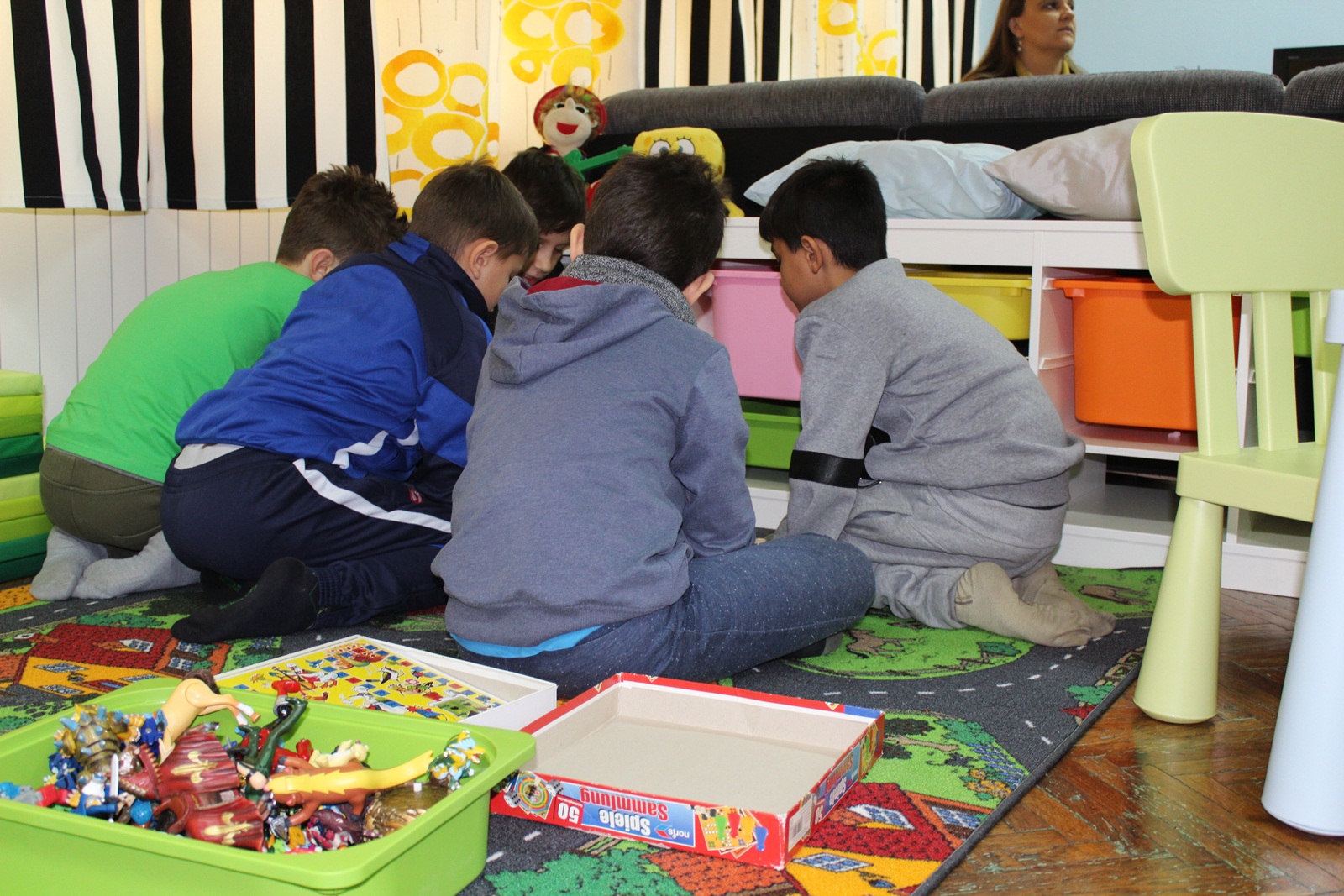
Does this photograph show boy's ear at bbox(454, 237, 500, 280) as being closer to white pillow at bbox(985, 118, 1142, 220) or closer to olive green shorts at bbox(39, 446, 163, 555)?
olive green shorts at bbox(39, 446, 163, 555)

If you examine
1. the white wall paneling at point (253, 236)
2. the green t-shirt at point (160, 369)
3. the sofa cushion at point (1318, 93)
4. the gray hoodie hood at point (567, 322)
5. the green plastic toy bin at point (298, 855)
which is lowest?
the green plastic toy bin at point (298, 855)

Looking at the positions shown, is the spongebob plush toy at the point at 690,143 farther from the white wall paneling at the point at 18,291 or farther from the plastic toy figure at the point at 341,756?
the plastic toy figure at the point at 341,756

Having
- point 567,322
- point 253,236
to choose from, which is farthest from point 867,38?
point 567,322

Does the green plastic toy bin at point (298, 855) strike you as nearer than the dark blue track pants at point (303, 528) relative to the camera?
Yes

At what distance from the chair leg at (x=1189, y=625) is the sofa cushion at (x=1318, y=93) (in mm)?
1256

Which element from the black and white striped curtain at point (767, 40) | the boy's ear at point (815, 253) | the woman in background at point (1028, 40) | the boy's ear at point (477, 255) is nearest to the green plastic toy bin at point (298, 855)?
the boy's ear at point (477, 255)

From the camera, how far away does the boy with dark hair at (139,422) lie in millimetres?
1979

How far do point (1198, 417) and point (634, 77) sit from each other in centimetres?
266

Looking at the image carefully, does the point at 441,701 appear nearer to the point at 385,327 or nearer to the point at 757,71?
the point at 385,327

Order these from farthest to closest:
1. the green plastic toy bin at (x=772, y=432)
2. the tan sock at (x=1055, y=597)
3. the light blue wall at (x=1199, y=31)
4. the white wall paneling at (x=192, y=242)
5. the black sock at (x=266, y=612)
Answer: the light blue wall at (x=1199, y=31) < the white wall paneling at (x=192, y=242) < the green plastic toy bin at (x=772, y=432) < the tan sock at (x=1055, y=597) < the black sock at (x=266, y=612)

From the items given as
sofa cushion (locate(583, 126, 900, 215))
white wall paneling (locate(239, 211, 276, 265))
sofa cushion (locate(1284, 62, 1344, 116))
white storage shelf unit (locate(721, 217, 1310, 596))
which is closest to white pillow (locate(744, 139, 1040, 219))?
white storage shelf unit (locate(721, 217, 1310, 596))

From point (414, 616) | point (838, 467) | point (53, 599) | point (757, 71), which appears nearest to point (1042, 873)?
point (838, 467)

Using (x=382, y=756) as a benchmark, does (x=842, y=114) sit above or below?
above

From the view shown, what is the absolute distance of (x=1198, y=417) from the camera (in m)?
1.39
